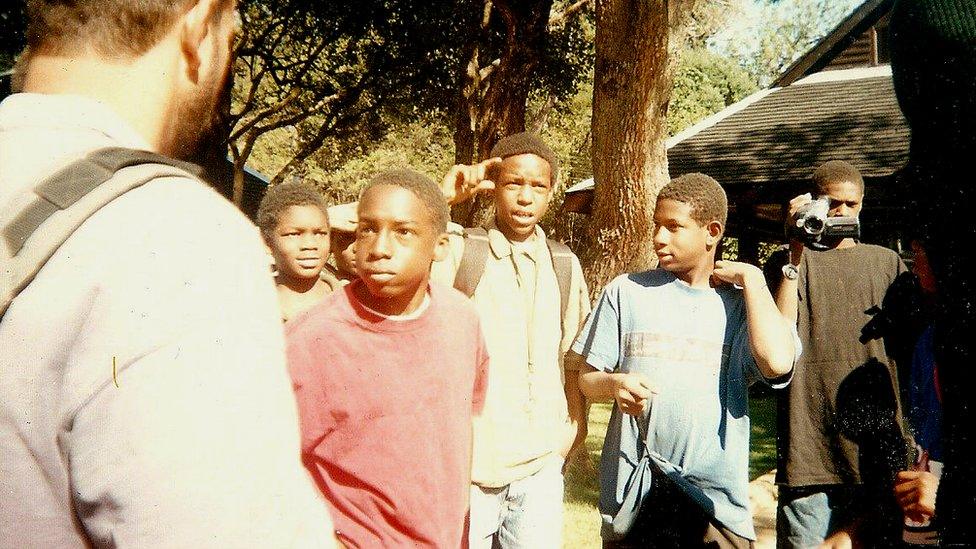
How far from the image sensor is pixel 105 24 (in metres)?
0.98

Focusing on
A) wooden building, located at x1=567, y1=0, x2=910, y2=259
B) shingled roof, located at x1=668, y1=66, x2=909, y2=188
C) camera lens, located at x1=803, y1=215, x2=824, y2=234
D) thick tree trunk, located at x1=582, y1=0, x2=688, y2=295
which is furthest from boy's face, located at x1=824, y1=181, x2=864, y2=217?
shingled roof, located at x1=668, y1=66, x2=909, y2=188

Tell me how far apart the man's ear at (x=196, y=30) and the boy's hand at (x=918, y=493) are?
2437mm

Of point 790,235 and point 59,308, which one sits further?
point 790,235

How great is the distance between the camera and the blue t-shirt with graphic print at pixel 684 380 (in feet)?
9.93

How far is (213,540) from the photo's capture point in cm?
82

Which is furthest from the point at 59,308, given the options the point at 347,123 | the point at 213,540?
the point at 347,123

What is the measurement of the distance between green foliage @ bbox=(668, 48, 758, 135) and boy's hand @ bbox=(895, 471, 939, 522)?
31622mm

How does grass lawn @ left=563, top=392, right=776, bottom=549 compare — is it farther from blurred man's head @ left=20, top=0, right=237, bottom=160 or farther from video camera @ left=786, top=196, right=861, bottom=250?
blurred man's head @ left=20, top=0, right=237, bottom=160

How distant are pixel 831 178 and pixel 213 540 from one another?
149 inches

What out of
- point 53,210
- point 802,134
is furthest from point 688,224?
point 802,134

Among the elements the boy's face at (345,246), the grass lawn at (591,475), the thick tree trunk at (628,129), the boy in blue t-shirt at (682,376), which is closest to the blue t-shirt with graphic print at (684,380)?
the boy in blue t-shirt at (682,376)

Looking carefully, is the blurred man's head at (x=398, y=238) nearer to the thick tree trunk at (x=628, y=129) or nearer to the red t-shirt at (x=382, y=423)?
the red t-shirt at (x=382, y=423)

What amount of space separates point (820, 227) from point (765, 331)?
0.75m

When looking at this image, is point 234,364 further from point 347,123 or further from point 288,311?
point 347,123
